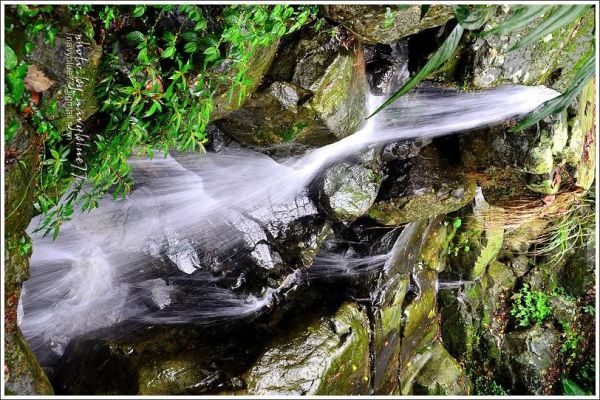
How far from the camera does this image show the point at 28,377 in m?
2.47

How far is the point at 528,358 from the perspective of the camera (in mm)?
6273

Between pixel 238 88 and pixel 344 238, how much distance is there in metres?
2.49

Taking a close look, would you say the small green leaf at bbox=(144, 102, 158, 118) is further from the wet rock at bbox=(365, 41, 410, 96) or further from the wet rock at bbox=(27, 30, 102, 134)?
the wet rock at bbox=(365, 41, 410, 96)

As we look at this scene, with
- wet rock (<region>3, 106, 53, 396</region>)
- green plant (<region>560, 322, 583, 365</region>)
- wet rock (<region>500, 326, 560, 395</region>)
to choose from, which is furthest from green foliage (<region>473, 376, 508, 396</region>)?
wet rock (<region>3, 106, 53, 396</region>)

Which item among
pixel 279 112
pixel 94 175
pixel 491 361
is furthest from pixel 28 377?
pixel 491 361

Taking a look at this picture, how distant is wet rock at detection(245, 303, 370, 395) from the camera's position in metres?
3.78

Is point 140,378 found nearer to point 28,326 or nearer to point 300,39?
point 28,326

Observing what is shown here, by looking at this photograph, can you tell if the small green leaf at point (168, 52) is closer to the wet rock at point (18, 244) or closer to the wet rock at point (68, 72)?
the wet rock at point (68, 72)

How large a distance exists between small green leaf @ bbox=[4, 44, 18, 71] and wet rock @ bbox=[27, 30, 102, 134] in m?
0.26

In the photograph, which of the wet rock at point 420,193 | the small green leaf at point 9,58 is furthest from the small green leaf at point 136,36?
the wet rock at point 420,193

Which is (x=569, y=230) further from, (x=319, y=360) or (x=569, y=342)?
(x=319, y=360)

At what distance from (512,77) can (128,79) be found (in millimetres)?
3302

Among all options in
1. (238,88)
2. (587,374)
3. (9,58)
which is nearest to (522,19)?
(238,88)

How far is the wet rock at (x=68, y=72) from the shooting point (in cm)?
225
